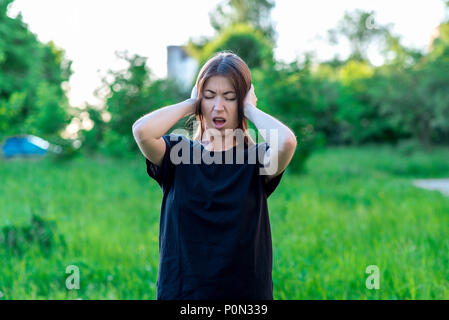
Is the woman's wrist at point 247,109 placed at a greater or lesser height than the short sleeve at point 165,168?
greater

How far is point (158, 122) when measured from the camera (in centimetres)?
155

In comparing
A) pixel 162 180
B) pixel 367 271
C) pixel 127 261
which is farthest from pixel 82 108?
pixel 162 180

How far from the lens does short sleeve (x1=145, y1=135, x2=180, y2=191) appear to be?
5.30 ft

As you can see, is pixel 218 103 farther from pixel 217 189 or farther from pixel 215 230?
pixel 215 230

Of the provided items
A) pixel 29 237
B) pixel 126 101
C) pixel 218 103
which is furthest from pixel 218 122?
pixel 126 101

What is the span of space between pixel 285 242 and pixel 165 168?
290 centimetres

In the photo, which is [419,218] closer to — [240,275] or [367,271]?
[367,271]

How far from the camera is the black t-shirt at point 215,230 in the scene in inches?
59.0

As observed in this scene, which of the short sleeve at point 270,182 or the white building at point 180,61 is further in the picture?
the white building at point 180,61

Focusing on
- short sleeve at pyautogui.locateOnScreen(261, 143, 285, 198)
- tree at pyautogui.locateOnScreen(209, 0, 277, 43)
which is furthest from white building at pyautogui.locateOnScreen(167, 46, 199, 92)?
short sleeve at pyautogui.locateOnScreen(261, 143, 285, 198)

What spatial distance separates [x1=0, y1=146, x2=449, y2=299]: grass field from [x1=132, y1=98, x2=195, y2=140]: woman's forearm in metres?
2.02

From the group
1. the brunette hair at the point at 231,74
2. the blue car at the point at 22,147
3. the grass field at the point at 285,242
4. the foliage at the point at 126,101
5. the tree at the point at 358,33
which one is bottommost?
the grass field at the point at 285,242

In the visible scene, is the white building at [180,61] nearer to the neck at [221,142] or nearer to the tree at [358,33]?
the tree at [358,33]

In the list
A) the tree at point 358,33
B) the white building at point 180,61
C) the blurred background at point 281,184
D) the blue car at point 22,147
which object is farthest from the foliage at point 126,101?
the tree at point 358,33
